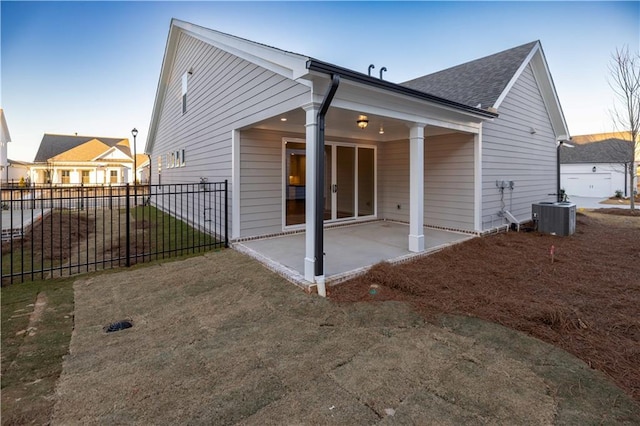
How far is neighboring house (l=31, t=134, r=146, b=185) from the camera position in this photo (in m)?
27.5

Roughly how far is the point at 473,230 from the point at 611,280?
3087 mm

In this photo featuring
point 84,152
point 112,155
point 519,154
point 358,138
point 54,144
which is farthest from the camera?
point 54,144

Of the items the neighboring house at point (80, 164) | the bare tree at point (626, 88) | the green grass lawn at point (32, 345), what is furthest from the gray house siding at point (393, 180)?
the neighboring house at point (80, 164)

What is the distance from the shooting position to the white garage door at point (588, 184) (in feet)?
78.5

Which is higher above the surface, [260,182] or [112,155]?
[112,155]

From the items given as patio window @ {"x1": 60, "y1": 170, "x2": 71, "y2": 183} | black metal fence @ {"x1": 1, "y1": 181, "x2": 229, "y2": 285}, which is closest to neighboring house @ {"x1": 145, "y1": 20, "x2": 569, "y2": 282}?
black metal fence @ {"x1": 1, "y1": 181, "x2": 229, "y2": 285}

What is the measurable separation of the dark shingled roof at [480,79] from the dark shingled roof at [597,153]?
61.4 ft

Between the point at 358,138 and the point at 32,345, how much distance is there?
781cm

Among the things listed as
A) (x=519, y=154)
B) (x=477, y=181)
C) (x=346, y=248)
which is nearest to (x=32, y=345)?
(x=346, y=248)

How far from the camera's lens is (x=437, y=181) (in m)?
8.42

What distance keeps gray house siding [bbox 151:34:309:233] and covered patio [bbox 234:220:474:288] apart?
176 centimetres

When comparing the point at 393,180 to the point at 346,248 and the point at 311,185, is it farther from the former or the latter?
the point at 311,185

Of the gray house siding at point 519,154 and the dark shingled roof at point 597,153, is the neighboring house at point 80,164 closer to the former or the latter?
the gray house siding at point 519,154

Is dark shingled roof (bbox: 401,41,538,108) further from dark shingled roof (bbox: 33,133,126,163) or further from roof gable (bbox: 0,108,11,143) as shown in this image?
roof gable (bbox: 0,108,11,143)
